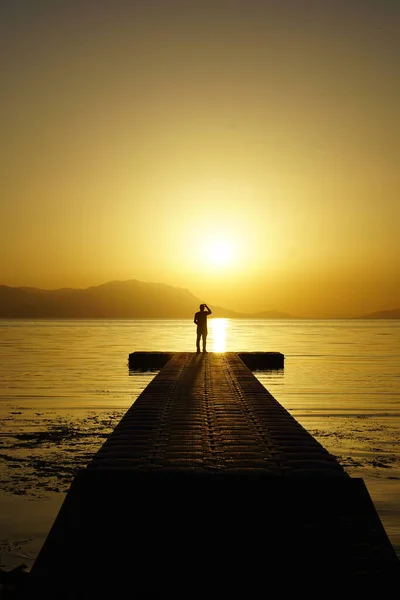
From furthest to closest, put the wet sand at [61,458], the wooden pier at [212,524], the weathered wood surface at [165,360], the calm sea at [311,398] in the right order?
the weathered wood surface at [165,360], the calm sea at [311,398], the wet sand at [61,458], the wooden pier at [212,524]

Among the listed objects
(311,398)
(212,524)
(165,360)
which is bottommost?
(311,398)

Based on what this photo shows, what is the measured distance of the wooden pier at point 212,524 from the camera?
479cm

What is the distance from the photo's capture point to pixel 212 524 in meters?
5.76

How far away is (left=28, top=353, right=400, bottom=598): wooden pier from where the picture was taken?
4.79 meters

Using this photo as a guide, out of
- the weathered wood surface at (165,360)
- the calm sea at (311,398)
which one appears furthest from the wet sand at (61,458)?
the weathered wood surface at (165,360)

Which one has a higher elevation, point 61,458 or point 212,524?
point 212,524

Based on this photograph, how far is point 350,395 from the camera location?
76.8 ft

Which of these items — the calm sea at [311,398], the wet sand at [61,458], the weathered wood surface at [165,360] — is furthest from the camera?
the weathered wood surface at [165,360]

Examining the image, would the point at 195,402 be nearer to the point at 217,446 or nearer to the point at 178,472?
the point at 217,446

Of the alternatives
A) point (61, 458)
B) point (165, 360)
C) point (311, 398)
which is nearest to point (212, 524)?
point (61, 458)

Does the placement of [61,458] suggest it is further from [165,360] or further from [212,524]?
[165,360]

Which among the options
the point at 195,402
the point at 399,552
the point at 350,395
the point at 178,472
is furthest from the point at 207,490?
the point at 350,395

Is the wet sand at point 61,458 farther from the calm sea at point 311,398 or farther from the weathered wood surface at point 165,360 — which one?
the weathered wood surface at point 165,360

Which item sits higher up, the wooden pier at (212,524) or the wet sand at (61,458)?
the wooden pier at (212,524)
